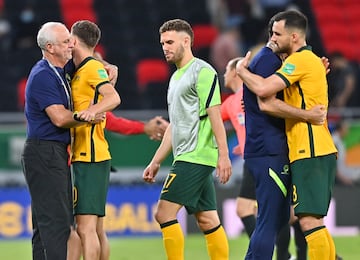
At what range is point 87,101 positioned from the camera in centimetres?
872

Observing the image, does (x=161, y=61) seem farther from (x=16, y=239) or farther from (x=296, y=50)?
(x=296, y=50)

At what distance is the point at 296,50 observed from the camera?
27.7ft

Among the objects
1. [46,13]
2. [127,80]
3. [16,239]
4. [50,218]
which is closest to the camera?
[50,218]

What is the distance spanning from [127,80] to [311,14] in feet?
14.6

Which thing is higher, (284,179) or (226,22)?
(226,22)

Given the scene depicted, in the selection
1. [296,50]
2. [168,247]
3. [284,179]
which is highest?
[296,50]

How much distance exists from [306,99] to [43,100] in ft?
6.50

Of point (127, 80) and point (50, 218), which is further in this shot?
point (127, 80)

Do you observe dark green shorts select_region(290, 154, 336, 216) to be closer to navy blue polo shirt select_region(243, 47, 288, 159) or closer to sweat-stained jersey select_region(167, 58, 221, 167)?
navy blue polo shirt select_region(243, 47, 288, 159)

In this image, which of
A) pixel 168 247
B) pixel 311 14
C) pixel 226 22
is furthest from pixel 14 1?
pixel 168 247

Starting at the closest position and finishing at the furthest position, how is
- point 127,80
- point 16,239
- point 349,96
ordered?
point 16,239
point 349,96
point 127,80

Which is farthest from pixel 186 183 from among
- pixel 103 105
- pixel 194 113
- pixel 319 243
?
pixel 319 243

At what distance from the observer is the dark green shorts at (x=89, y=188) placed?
870cm

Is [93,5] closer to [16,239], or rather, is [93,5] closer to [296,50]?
[16,239]
